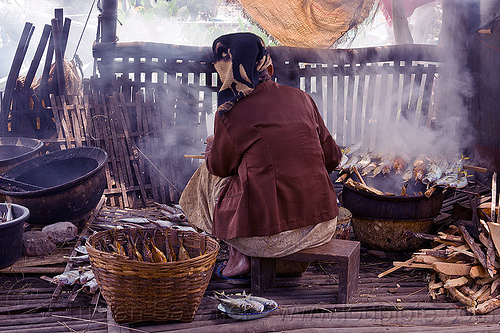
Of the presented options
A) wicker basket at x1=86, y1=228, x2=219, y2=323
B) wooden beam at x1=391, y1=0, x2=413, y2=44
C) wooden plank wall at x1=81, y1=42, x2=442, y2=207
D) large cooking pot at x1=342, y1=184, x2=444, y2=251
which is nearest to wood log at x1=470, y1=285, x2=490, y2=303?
large cooking pot at x1=342, y1=184, x2=444, y2=251

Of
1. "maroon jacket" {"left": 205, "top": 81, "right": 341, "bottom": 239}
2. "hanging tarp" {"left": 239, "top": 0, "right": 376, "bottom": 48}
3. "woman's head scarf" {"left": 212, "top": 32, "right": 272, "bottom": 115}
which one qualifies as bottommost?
"maroon jacket" {"left": 205, "top": 81, "right": 341, "bottom": 239}

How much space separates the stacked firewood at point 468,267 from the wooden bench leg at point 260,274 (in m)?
1.21

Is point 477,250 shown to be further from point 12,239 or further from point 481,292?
point 12,239

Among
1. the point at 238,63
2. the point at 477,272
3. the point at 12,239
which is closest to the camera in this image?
the point at 238,63

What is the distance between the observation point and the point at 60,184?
5.69 metres

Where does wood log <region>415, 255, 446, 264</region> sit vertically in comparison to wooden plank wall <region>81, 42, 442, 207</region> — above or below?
below

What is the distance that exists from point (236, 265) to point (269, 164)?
3.77ft

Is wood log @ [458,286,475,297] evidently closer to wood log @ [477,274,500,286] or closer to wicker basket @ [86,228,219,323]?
wood log @ [477,274,500,286]

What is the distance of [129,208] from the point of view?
679 centimetres

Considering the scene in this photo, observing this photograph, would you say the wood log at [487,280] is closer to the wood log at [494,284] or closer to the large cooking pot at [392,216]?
the wood log at [494,284]

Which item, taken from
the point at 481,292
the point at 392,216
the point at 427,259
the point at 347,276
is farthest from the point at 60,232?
the point at 481,292

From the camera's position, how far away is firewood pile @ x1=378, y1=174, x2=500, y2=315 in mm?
3887

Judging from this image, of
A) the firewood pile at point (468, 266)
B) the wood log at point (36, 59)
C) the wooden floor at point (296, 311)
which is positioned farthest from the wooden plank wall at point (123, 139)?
the firewood pile at point (468, 266)

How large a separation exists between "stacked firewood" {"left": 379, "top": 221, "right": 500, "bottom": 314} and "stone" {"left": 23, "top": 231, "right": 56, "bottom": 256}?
11.1 ft
